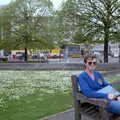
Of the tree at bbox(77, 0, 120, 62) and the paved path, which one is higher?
the tree at bbox(77, 0, 120, 62)

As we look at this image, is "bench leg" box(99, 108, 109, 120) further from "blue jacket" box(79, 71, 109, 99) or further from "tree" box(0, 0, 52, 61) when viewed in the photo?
"tree" box(0, 0, 52, 61)

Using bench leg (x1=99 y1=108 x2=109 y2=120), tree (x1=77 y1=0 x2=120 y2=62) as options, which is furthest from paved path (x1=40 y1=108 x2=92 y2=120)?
tree (x1=77 y1=0 x2=120 y2=62)

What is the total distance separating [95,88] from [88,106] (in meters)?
0.46

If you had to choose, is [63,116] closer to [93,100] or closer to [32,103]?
[93,100]

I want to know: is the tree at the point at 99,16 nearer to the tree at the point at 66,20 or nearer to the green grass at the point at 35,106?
the tree at the point at 66,20

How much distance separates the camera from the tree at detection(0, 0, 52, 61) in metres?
59.9

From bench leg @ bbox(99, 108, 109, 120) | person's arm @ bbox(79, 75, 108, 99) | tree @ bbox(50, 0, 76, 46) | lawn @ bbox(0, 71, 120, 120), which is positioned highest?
tree @ bbox(50, 0, 76, 46)

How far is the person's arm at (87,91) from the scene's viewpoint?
22.3 ft

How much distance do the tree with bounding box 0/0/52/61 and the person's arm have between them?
172 ft

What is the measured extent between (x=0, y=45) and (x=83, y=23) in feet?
58.4

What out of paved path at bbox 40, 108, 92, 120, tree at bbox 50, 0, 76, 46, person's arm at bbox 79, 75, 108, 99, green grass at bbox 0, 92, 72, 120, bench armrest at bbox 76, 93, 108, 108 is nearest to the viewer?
bench armrest at bbox 76, 93, 108, 108

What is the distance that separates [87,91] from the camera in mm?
6953

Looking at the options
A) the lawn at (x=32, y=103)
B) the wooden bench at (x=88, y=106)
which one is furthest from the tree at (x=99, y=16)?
the wooden bench at (x=88, y=106)

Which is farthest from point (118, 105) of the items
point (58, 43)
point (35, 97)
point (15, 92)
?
point (58, 43)
